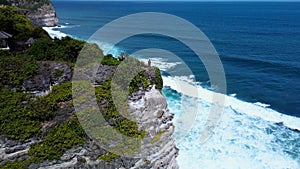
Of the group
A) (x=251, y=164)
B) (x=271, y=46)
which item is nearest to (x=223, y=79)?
(x=251, y=164)

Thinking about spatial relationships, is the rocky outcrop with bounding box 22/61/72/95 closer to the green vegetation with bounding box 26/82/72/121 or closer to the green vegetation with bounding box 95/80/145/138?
the green vegetation with bounding box 26/82/72/121

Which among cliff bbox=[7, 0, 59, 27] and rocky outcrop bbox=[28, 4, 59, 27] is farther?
cliff bbox=[7, 0, 59, 27]

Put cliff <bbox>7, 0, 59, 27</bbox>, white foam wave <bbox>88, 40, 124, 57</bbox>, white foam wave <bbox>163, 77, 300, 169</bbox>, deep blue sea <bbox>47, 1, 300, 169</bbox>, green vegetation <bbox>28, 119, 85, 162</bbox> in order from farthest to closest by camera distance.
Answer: cliff <bbox>7, 0, 59, 27</bbox> → white foam wave <bbox>88, 40, 124, 57</bbox> → deep blue sea <bbox>47, 1, 300, 169</bbox> → white foam wave <bbox>163, 77, 300, 169</bbox> → green vegetation <bbox>28, 119, 85, 162</bbox>

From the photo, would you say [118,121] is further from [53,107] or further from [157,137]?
[53,107]

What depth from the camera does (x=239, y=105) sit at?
1188 inches

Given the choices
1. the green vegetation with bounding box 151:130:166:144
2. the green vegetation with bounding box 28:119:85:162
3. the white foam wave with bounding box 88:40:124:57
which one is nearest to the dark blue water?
the white foam wave with bounding box 88:40:124:57

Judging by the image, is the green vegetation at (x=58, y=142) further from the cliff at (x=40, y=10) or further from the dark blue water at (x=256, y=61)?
the cliff at (x=40, y=10)

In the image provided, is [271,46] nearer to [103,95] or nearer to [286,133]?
[286,133]

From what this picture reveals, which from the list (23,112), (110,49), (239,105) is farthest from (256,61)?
(23,112)

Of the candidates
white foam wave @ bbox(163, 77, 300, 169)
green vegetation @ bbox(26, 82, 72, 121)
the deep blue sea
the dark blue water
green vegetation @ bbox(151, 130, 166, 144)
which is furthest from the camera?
the dark blue water

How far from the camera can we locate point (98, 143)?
41.1 feet

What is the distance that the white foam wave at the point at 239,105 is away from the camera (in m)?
27.2

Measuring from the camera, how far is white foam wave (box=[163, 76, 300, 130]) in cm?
2721

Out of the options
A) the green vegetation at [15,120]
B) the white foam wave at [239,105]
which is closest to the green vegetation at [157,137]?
the green vegetation at [15,120]
